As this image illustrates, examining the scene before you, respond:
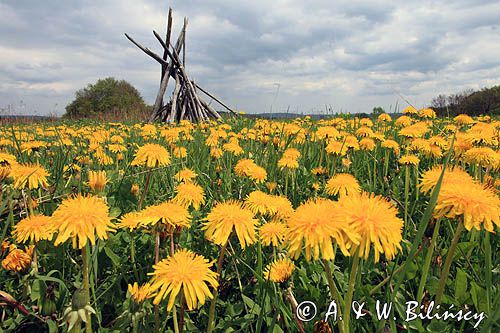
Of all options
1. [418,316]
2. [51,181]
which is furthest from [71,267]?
[418,316]

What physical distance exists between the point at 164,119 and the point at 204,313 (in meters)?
11.8

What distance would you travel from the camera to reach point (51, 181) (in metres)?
2.63

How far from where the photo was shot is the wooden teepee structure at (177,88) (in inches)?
452

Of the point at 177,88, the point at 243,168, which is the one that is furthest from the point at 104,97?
the point at 243,168

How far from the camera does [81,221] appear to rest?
104 centimetres

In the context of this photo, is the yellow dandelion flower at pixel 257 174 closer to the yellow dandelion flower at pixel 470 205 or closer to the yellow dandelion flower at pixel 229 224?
the yellow dandelion flower at pixel 229 224

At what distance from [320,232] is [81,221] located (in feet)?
2.40

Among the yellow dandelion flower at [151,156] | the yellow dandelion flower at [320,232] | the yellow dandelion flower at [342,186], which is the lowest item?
the yellow dandelion flower at [342,186]

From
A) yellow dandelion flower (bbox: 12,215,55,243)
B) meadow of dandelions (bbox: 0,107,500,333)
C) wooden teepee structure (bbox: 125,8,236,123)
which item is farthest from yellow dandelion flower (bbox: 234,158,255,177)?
wooden teepee structure (bbox: 125,8,236,123)

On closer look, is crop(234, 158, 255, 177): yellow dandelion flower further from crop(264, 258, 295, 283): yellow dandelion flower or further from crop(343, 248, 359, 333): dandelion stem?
crop(343, 248, 359, 333): dandelion stem

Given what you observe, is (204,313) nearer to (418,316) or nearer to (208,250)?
(208,250)

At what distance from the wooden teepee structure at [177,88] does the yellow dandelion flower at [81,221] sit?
1041 centimetres

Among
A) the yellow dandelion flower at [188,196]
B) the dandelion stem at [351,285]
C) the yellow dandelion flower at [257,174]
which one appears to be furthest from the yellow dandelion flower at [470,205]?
the yellow dandelion flower at [257,174]

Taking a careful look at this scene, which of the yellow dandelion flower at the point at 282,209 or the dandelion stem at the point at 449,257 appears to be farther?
the yellow dandelion flower at the point at 282,209
